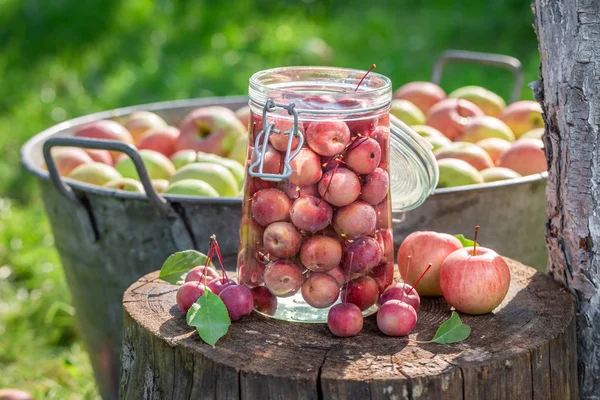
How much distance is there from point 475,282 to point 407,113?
1.35 metres

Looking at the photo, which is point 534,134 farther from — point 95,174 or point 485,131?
point 95,174

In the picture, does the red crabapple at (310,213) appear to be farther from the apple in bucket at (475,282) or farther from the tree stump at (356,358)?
the apple in bucket at (475,282)

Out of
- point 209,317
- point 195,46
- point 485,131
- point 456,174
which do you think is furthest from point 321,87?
point 195,46

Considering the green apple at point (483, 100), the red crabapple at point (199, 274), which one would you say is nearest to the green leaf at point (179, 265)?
the red crabapple at point (199, 274)

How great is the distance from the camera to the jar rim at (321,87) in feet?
5.04

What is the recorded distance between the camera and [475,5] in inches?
271

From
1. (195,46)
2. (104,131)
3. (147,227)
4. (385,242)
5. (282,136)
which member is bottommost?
(195,46)

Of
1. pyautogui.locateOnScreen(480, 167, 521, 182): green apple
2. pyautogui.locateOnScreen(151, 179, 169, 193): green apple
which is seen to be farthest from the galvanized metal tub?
pyautogui.locateOnScreen(151, 179, 169, 193): green apple

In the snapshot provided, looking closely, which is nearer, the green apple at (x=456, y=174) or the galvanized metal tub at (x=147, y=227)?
the galvanized metal tub at (x=147, y=227)

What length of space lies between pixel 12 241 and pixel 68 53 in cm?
253

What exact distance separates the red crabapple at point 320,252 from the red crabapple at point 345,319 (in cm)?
9

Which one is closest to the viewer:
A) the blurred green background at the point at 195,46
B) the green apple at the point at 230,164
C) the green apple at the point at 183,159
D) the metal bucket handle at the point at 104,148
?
the metal bucket handle at the point at 104,148

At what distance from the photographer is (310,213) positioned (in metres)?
1.51

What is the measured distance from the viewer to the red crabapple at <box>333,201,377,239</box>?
1531 millimetres
